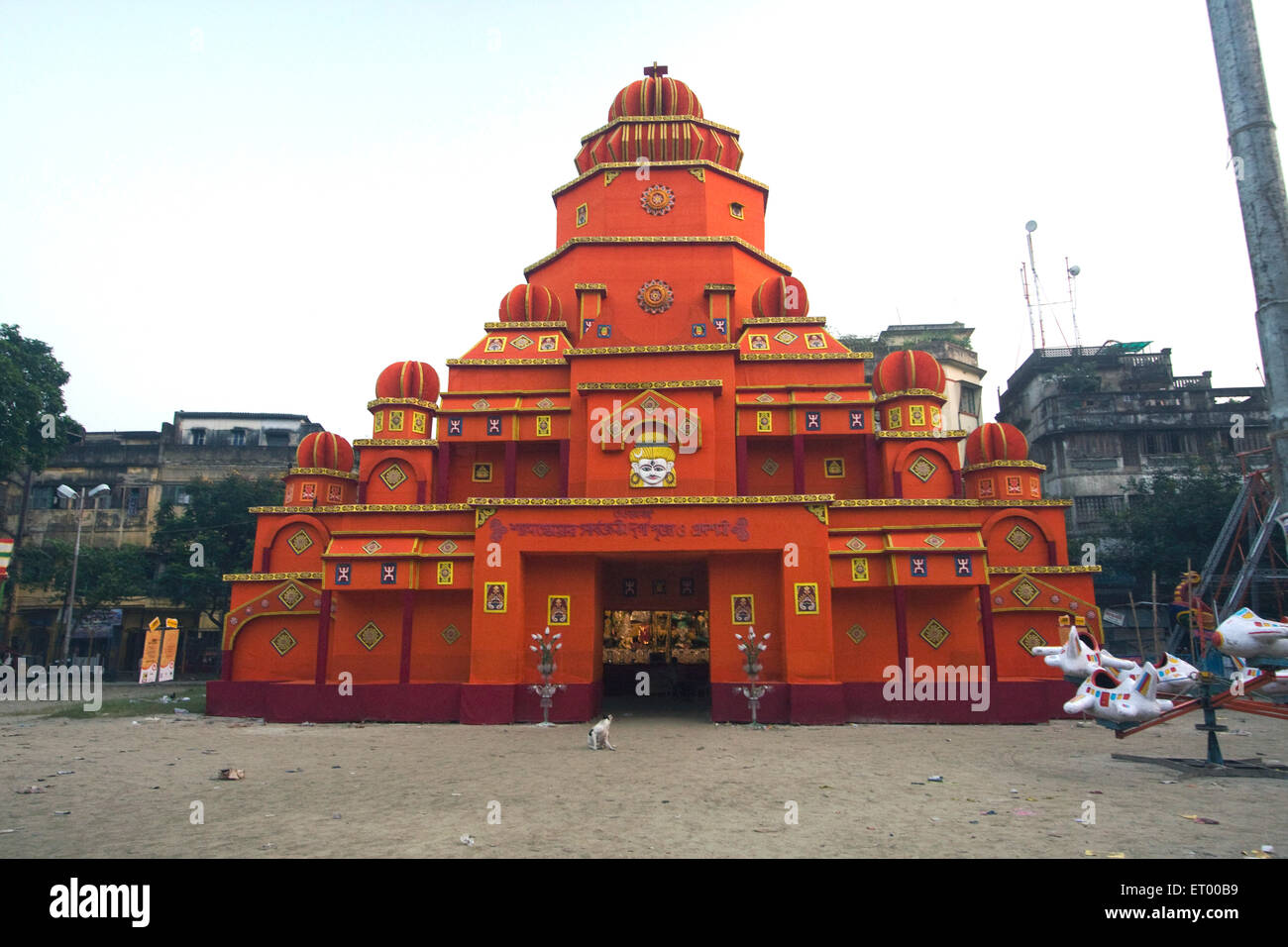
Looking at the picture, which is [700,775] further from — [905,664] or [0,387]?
[0,387]

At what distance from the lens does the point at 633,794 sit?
30.5ft

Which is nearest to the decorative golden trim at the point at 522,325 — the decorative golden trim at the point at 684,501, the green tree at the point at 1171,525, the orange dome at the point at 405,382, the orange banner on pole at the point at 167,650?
the orange dome at the point at 405,382

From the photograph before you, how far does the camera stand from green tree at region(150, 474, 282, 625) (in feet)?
106

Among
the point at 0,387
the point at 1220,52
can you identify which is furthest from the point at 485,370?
the point at 0,387

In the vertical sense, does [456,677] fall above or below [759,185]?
below

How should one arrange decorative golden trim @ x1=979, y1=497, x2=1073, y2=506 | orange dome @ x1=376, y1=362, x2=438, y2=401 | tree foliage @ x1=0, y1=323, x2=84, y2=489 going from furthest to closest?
tree foliage @ x1=0, y1=323, x2=84, y2=489 → orange dome @ x1=376, y1=362, x2=438, y2=401 → decorative golden trim @ x1=979, y1=497, x2=1073, y2=506

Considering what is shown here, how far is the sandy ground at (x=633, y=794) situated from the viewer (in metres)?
6.97

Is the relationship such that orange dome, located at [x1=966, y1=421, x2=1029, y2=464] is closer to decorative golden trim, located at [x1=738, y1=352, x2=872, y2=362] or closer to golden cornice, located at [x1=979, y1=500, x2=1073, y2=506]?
golden cornice, located at [x1=979, y1=500, x2=1073, y2=506]

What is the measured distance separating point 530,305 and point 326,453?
7.42 m

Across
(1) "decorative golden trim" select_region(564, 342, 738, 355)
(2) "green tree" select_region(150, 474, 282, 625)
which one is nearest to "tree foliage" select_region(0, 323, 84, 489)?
(2) "green tree" select_region(150, 474, 282, 625)

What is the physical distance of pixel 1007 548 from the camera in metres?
19.4

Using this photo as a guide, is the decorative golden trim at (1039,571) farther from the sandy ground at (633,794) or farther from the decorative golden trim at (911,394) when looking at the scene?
the decorative golden trim at (911,394)

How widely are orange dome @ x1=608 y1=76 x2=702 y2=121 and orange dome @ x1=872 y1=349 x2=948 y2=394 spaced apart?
11143mm

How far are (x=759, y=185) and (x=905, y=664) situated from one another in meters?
15.9
